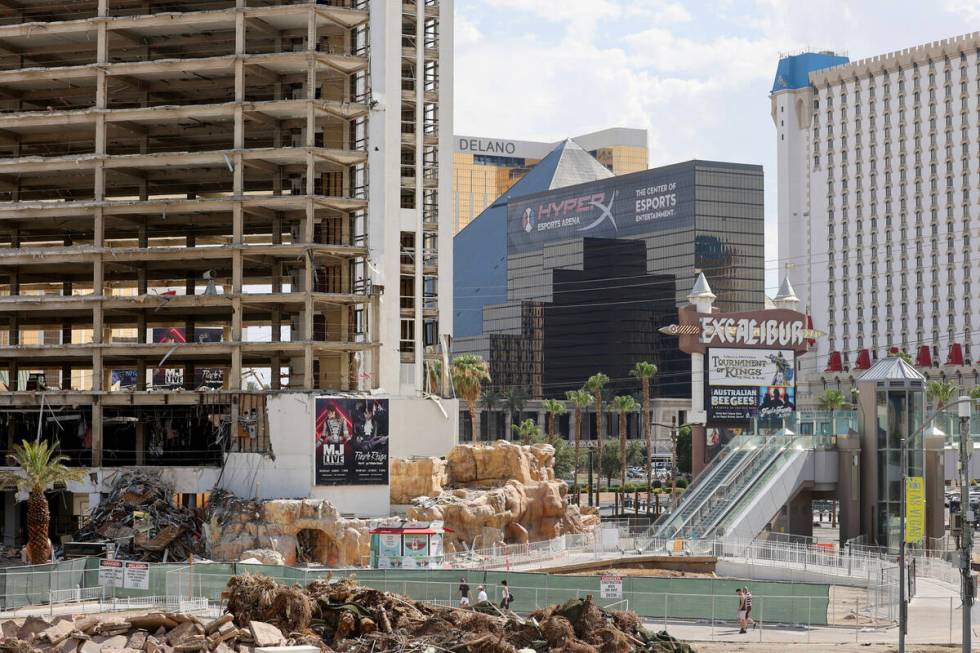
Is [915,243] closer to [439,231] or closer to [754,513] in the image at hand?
[439,231]

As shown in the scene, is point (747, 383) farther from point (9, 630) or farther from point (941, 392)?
point (9, 630)

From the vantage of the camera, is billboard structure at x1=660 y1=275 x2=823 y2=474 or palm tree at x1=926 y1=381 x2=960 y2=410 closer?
billboard structure at x1=660 y1=275 x2=823 y2=474

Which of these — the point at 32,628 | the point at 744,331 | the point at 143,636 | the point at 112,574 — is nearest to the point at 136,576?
the point at 112,574

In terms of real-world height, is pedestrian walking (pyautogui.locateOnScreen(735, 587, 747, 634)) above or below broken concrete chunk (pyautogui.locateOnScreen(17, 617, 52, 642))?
below

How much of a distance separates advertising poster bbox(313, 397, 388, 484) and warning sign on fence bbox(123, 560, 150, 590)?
977 inches

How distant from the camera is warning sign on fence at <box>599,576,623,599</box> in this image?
48906mm

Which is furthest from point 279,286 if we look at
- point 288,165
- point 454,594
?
point 454,594

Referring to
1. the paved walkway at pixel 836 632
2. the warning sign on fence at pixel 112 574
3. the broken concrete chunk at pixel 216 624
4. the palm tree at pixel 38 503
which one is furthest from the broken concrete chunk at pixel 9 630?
the palm tree at pixel 38 503

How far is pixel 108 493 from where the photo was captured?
7875cm

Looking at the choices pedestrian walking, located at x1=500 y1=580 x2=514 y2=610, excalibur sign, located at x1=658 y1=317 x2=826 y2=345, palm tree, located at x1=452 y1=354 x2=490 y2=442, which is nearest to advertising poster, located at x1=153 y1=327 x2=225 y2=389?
palm tree, located at x1=452 y1=354 x2=490 y2=442

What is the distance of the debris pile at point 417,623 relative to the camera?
134 feet

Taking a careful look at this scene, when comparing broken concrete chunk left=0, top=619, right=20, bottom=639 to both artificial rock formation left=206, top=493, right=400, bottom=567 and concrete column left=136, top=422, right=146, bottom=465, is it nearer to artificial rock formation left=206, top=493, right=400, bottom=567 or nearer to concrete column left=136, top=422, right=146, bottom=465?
artificial rock formation left=206, top=493, right=400, bottom=567

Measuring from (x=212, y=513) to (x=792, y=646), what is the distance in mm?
37781

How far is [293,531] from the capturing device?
72250 millimetres
